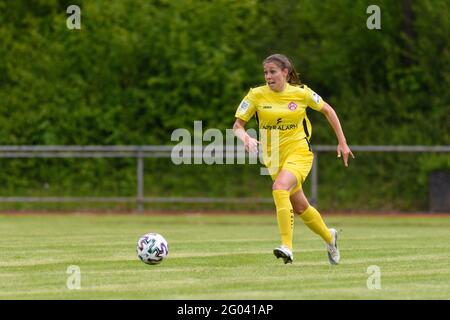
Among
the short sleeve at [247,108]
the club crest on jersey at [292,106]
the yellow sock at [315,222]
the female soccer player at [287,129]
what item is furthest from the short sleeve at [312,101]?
the yellow sock at [315,222]

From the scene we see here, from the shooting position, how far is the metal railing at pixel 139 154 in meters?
26.2

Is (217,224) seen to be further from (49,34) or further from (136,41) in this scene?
(49,34)

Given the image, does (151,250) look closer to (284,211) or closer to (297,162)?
(284,211)

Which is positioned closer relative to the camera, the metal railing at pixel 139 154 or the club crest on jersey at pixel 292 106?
the club crest on jersey at pixel 292 106

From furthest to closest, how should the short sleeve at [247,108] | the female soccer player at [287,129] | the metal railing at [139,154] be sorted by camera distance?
the metal railing at [139,154] < the short sleeve at [247,108] < the female soccer player at [287,129]

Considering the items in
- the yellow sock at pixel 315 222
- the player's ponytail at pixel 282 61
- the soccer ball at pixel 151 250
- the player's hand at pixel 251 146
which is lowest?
the soccer ball at pixel 151 250

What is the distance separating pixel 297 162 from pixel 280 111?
60 cm

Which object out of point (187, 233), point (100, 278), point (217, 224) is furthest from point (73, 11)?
point (100, 278)

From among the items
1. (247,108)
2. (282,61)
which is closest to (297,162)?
(247,108)

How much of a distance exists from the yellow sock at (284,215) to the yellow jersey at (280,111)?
74cm

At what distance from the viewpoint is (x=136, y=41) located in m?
29.4

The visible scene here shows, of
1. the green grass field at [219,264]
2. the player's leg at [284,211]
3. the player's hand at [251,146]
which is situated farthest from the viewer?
the player's leg at [284,211]

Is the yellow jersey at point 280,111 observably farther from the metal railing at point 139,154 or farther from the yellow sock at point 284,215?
the metal railing at point 139,154

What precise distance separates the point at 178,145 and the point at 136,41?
10.5 feet
